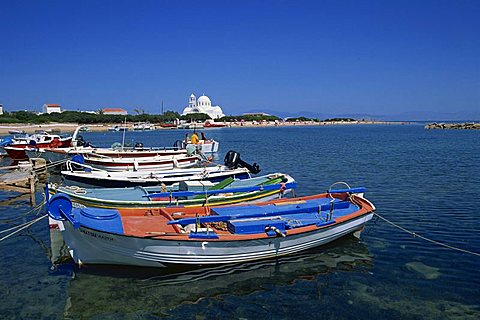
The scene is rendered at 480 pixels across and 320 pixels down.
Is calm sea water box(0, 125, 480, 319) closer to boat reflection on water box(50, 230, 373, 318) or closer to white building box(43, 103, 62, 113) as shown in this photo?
boat reflection on water box(50, 230, 373, 318)

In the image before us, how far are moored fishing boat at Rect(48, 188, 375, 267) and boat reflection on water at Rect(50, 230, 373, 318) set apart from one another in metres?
0.26

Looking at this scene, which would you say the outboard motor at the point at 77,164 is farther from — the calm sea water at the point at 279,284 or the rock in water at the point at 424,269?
the rock in water at the point at 424,269

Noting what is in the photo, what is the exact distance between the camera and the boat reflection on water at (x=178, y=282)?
350 inches

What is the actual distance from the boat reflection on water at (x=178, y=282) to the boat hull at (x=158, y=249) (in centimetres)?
27

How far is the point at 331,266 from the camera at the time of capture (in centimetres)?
1103

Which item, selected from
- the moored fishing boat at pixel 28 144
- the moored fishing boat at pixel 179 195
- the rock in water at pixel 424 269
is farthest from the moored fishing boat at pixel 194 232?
the moored fishing boat at pixel 28 144

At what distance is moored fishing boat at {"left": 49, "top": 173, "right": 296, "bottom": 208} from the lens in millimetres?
13133

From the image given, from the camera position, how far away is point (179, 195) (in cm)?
1352

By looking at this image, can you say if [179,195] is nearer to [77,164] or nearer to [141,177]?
[141,177]

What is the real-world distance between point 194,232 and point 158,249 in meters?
1.03

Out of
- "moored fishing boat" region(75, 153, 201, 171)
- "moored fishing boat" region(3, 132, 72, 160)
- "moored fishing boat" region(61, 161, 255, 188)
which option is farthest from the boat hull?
"moored fishing boat" region(3, 132, 72, 160)

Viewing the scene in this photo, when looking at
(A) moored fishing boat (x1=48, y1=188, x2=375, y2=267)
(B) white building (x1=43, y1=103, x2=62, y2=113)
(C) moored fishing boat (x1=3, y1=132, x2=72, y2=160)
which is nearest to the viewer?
(A) moored fishing boat (x1=48, y1=188, x2=375, y2=267)

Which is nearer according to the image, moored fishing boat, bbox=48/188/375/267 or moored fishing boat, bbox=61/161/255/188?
moored fishing boat, bbox=48/188/375/267

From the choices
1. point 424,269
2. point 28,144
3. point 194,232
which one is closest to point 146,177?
point 194,232
